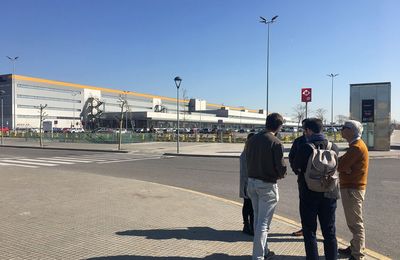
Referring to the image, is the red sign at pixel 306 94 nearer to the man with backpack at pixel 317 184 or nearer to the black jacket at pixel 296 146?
the black jacket at pixel 296 146

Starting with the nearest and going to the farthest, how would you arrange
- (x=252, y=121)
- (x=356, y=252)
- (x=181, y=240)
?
(x=356, y=252) → (x=181, y=240) → (x=252, y=121)

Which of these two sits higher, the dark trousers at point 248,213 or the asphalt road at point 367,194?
the dark trousers at point 248,213

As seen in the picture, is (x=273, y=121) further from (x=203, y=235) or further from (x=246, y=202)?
(x=203, y=235)

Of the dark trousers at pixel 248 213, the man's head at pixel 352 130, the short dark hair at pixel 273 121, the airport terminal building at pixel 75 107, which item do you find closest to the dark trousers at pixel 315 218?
the short dark hair at pixel 273 121

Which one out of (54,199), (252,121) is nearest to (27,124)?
(252,121)

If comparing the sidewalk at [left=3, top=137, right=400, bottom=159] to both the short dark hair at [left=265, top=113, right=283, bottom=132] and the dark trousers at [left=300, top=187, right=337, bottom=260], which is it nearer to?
the short dark hair at [left=265, top=113, right=283, bottom=132]

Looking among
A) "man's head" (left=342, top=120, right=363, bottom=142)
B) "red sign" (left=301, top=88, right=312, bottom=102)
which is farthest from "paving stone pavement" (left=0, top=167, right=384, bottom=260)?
"red sign" (left=301, top=88, right=312, bottom=102)

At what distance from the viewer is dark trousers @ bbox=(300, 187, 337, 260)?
13.9 ft

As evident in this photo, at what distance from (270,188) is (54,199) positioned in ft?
18.2

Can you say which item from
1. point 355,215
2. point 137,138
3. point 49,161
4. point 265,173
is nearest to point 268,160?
point 265,173

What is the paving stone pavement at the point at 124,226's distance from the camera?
16.1 feet

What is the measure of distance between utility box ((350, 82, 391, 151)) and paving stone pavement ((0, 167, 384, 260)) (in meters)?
22.4

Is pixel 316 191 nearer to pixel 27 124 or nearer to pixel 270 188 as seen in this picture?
pixel 270 188

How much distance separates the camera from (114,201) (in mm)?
8148
